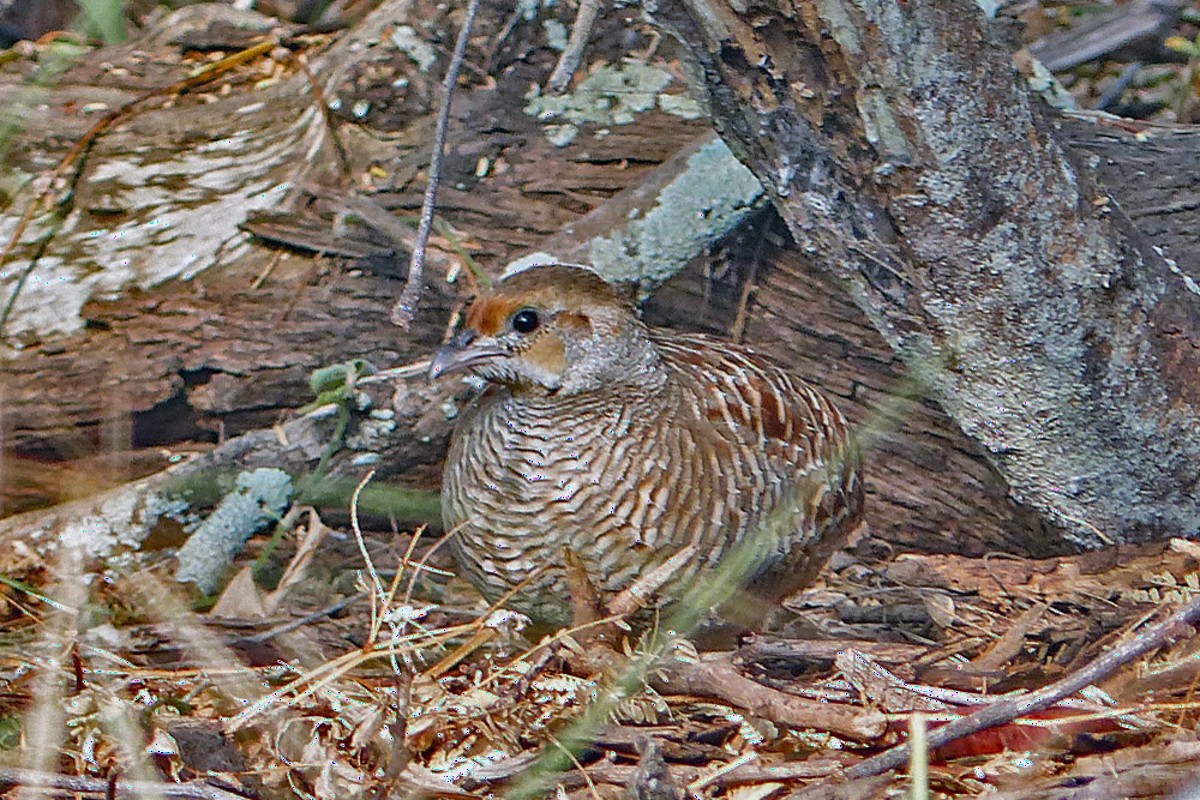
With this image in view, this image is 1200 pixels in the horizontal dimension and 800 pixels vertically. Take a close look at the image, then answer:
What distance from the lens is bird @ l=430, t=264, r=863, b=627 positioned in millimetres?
3082

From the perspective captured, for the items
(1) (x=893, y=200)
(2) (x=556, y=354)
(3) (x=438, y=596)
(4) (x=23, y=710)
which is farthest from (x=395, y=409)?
(1) (x=893, y=200)

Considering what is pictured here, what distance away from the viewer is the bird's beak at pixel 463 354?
3.07 meters

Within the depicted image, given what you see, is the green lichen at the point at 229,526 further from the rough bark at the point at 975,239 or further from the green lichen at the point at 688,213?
the rough bark at the point at 975,239

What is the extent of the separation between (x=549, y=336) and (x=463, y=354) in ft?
0.67

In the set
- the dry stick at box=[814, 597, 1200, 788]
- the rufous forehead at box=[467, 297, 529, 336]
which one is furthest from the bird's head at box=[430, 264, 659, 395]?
the dry stick at box=[814, 597, 1200, 788]

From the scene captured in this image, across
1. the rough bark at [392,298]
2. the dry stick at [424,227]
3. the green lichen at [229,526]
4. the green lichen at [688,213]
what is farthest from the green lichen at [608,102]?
the dry stick at [424,227]

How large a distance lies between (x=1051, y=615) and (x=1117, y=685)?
682 mm

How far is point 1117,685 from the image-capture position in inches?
98.7

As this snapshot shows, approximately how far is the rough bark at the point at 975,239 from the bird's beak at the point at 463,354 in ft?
2.47

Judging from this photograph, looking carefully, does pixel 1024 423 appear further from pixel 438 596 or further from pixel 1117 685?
pixel 438 596

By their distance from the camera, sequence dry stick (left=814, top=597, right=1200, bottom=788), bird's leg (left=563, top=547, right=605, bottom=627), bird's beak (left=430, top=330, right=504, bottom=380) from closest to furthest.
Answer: dry stick (left=814, top=597, right=1200, bottom=788)
bird's leg (left=563, top=547, right=605, bottom=627)
bird's beak (left=430, top=330, right=504, bottom=380)

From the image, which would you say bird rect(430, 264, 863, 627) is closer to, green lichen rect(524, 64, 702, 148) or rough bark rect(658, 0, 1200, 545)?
rough bark rect(658, 0, 1200, 545)

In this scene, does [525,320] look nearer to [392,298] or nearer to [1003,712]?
[392,298]

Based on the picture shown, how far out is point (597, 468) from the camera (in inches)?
123
